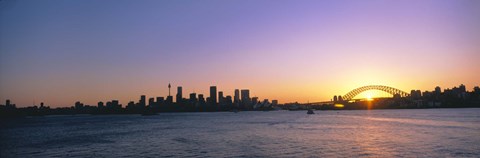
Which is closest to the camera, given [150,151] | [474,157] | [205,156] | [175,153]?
[474,157]

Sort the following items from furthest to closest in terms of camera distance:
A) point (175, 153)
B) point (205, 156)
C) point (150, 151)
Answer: point (150, 151), point (175, 153), point (205, 156)

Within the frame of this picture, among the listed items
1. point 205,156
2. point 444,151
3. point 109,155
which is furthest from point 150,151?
point 444,151

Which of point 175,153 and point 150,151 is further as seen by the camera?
point 150,151

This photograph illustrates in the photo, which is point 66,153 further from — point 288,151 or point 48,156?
point 288,151

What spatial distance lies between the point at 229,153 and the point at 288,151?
669 centimetres

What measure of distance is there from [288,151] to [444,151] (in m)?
16.7

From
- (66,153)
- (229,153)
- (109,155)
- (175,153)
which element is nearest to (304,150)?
(229,153)

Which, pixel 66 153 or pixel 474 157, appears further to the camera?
pixel 66 153

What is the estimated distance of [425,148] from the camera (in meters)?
43.9

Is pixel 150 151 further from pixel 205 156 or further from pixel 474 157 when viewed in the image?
pixel 474 157

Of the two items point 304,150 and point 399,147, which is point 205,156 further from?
point 399,147

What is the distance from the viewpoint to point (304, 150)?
4347 cm

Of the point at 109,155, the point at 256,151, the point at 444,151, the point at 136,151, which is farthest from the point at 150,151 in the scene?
the point at 444,151

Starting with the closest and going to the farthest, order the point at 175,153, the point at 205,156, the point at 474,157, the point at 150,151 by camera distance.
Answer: the point at 474,157
the point at 205,156
the point at 175,153
the point at 150,151
